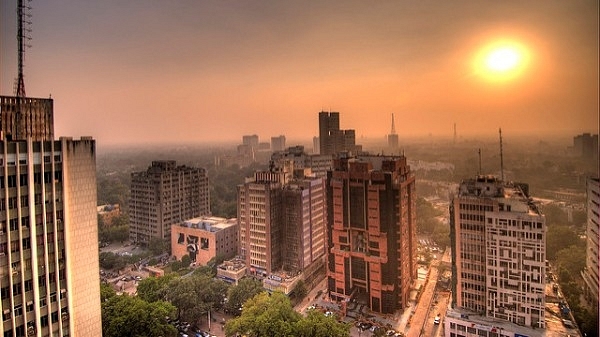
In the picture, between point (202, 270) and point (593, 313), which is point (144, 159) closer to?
point (202, 270)

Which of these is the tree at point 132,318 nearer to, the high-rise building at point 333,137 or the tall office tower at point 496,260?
the tall office tower at point 496,260

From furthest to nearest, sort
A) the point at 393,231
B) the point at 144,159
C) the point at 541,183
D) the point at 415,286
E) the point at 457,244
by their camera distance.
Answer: the point at 144,159 → the point at 415,286 → the point at 541,183 → the point at 393,231 → the point at 457,244

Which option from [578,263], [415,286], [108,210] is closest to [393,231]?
[415,286]

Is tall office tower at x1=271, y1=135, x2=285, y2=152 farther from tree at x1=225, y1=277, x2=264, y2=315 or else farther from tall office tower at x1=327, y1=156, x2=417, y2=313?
tree at x1=225, y1=277, x2=264, y2=315

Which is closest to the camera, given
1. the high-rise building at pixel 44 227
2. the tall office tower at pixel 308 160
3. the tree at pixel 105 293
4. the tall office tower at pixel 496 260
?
the high-rise building at pixel 44 227

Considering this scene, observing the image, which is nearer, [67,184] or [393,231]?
[67,184]

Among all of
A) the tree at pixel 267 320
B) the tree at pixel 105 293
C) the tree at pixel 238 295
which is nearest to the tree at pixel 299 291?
the tree at pixel 238 295

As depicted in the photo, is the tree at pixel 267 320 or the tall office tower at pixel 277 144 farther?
the tall office tower at pixel 277 144
